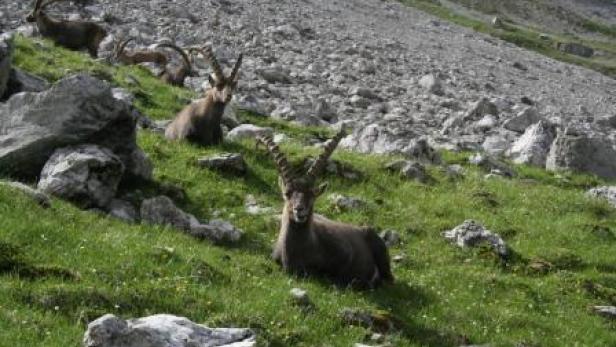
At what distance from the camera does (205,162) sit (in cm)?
1873

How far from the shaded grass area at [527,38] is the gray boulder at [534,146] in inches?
3276

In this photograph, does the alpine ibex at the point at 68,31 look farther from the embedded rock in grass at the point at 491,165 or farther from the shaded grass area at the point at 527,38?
the shaded grass area at the point at 527,38

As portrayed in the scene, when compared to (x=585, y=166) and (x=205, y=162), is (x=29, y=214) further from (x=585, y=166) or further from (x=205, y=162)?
(x=585, y=166)

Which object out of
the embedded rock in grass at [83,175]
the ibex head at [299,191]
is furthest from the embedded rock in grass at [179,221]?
the ibex head at [299,191]

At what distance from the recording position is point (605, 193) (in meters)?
22.8

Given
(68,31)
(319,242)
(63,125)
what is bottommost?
(68,31)

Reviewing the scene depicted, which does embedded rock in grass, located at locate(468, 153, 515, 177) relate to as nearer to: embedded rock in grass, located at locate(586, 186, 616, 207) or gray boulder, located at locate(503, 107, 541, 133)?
embedded rock in grass, located at locate(586, 186, 616, 207)

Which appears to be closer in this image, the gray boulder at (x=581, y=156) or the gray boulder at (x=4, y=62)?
the gray boulder at (x=4, y=62)

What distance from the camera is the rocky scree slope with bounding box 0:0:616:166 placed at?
30594mm

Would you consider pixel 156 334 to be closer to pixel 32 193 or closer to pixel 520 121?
pixel 32 193

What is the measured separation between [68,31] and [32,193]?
18.0m

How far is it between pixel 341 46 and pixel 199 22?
7806 mm

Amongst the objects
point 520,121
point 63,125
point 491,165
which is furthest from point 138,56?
point 63,125

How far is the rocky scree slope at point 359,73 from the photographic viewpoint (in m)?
30.6
